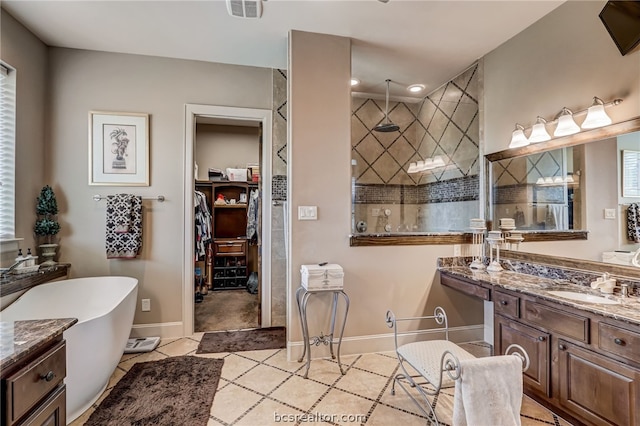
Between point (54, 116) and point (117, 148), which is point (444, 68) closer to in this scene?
point (117, 148)

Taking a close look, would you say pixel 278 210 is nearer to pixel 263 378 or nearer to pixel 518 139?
pixel 263 378

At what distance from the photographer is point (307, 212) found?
8.61ft

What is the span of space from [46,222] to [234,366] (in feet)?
6.95

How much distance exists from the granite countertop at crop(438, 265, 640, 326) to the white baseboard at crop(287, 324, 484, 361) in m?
0.65

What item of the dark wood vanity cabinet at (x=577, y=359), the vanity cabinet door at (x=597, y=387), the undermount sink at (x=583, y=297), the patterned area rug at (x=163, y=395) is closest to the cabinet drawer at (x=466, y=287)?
the dark wood vanity cabinet at (x=577, y=359)

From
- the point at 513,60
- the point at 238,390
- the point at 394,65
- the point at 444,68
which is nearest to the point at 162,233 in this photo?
the point at 238,390

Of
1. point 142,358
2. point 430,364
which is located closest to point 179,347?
point 142,358

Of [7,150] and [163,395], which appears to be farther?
[7,150]

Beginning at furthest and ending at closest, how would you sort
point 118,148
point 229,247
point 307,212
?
point 229,247, point 118,148, point 307,212

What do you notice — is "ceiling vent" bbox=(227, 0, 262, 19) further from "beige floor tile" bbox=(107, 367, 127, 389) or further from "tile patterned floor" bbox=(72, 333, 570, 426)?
"beige floor tile" bbox=(107, 367, 127, 389)

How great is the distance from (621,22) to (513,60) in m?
0.91

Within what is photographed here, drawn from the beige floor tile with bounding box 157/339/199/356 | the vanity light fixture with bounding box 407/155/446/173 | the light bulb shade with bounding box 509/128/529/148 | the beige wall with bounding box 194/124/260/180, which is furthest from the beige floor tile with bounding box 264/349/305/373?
the beige wall with bounding box 194/124/260/180

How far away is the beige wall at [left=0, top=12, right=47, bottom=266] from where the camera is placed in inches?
96.1

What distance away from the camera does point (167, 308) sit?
3.10 metres
